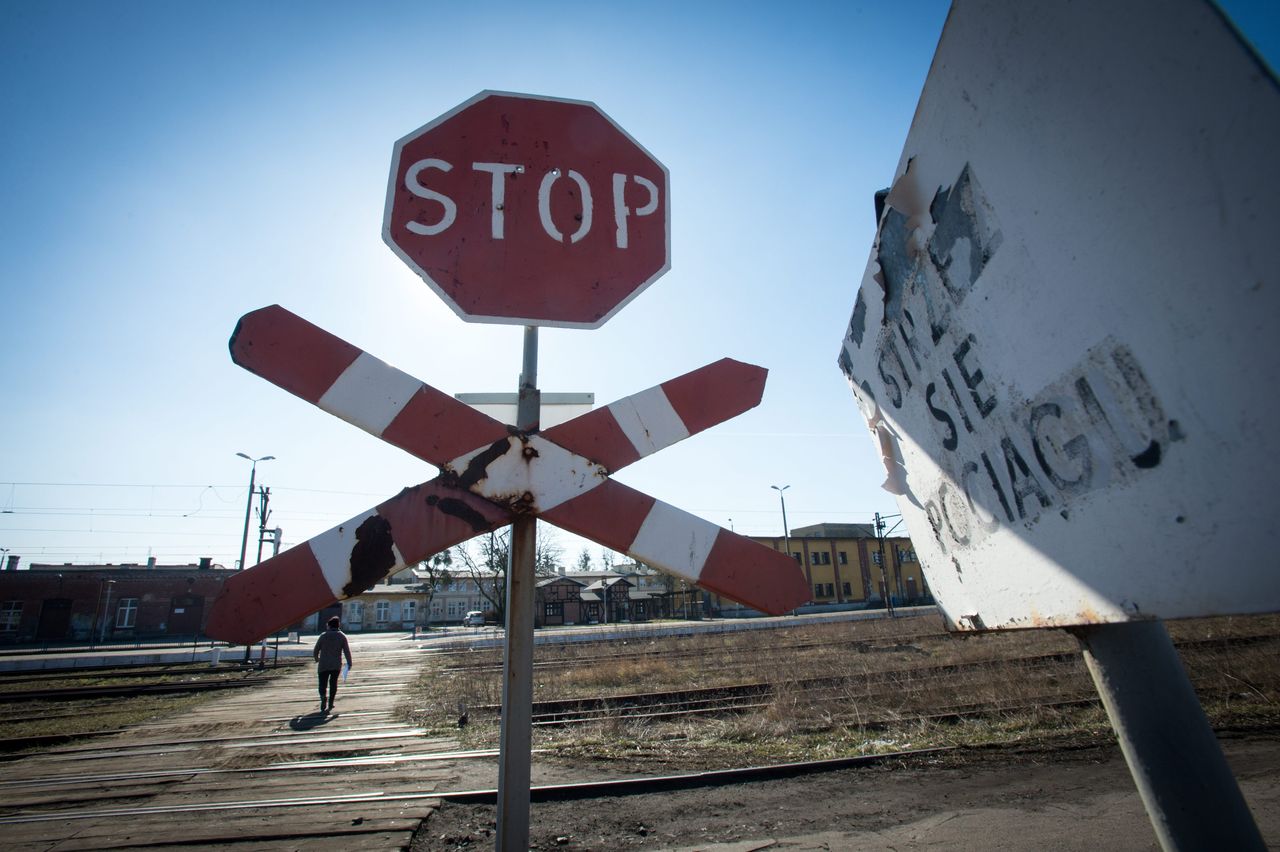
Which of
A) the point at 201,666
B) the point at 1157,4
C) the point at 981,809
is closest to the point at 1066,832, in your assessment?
the point at 981,809

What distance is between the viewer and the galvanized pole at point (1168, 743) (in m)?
1.12

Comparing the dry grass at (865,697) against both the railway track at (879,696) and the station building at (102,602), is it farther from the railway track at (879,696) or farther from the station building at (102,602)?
the station building at (102,602)

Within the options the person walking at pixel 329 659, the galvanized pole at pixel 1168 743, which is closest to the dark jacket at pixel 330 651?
the person walking at pixel 329 659

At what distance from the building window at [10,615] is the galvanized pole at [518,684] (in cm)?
5931

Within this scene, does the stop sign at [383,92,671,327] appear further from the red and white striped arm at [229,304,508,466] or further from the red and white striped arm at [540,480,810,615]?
the red and white striped arm at [540,480,810,615]

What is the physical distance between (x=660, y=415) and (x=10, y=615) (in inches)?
2369

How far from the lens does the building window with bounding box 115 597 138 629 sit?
42531mm

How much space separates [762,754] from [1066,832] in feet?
9.25

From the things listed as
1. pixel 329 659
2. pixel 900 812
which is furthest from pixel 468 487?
pixel 329 659

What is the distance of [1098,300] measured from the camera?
778mm

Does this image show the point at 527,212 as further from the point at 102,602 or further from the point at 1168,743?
the point at 102,602

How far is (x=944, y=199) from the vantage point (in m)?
1.08

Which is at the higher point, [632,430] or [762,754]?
[632,430]

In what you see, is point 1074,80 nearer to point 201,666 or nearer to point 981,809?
point 981,809
